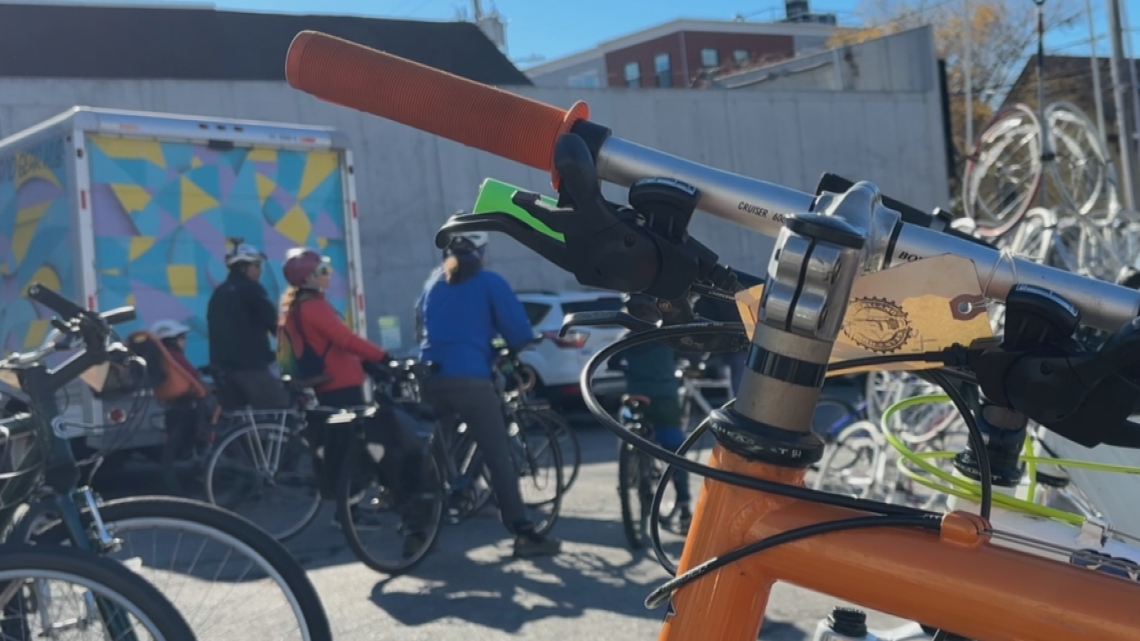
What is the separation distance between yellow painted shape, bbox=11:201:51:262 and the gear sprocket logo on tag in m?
8.97

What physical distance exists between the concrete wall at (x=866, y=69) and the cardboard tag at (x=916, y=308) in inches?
836

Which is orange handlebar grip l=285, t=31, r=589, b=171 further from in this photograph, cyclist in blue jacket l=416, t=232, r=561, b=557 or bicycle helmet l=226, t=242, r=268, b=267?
bicycle helmet l=226, t=242, r=268, b=267

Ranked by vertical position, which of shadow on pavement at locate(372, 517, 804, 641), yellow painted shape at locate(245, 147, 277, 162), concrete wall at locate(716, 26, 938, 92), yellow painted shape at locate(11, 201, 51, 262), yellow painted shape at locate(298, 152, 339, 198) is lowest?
shadow on pavement at locate(372, 517, 804, 641)

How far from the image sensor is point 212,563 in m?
2.76

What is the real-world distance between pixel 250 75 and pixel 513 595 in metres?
19.0

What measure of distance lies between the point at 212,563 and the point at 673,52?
168 ft

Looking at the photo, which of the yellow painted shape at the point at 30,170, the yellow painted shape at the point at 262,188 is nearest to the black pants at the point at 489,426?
the yellow painted shape at the point at 262,188

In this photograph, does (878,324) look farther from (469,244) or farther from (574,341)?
(574,341)

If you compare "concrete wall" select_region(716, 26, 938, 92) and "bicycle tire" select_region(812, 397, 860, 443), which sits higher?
"concrete wall" select_region(716, 26, 938, 92)

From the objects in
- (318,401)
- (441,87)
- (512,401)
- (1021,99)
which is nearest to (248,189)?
(318,401)

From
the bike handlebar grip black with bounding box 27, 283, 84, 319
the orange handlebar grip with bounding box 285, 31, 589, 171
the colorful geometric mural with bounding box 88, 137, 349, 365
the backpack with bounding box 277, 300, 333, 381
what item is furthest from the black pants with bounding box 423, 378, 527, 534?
the orange handlebar grip with bounding box 285, 31, 589, 171

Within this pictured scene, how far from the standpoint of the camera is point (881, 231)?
99 centimetres

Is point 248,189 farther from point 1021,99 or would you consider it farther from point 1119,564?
point 1021,99

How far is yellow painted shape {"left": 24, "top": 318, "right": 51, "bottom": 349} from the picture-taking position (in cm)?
853
